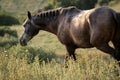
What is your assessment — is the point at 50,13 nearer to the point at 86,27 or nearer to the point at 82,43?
the point at 82,43

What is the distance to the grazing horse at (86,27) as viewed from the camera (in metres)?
8.82

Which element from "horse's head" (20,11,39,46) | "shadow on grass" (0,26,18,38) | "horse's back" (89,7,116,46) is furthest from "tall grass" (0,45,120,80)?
"shadow on grass" (0,26,18,38)

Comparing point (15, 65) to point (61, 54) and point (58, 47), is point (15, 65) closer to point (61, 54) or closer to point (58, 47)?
point (61, 54)

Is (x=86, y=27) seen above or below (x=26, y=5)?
above

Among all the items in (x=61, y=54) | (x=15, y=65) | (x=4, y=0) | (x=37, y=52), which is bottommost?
(x=4, y=0)

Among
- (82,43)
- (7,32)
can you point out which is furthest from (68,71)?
(7,32)

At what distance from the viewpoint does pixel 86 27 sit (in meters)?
9.21

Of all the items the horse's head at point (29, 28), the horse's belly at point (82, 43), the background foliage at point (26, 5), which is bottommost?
the background foliage at point (26, 5)

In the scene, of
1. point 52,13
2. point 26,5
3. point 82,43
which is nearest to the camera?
point 82,43

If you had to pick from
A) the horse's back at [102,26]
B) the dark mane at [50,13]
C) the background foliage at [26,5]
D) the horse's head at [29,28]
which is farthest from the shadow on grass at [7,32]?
the horse's back at [102,26]

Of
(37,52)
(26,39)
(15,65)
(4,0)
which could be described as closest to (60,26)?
(26,39)

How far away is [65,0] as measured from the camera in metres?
51.4

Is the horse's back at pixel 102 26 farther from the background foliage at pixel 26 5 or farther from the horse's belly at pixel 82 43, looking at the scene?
the background foliage at pixel 26 5

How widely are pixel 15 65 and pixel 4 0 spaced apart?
62.3 metres
